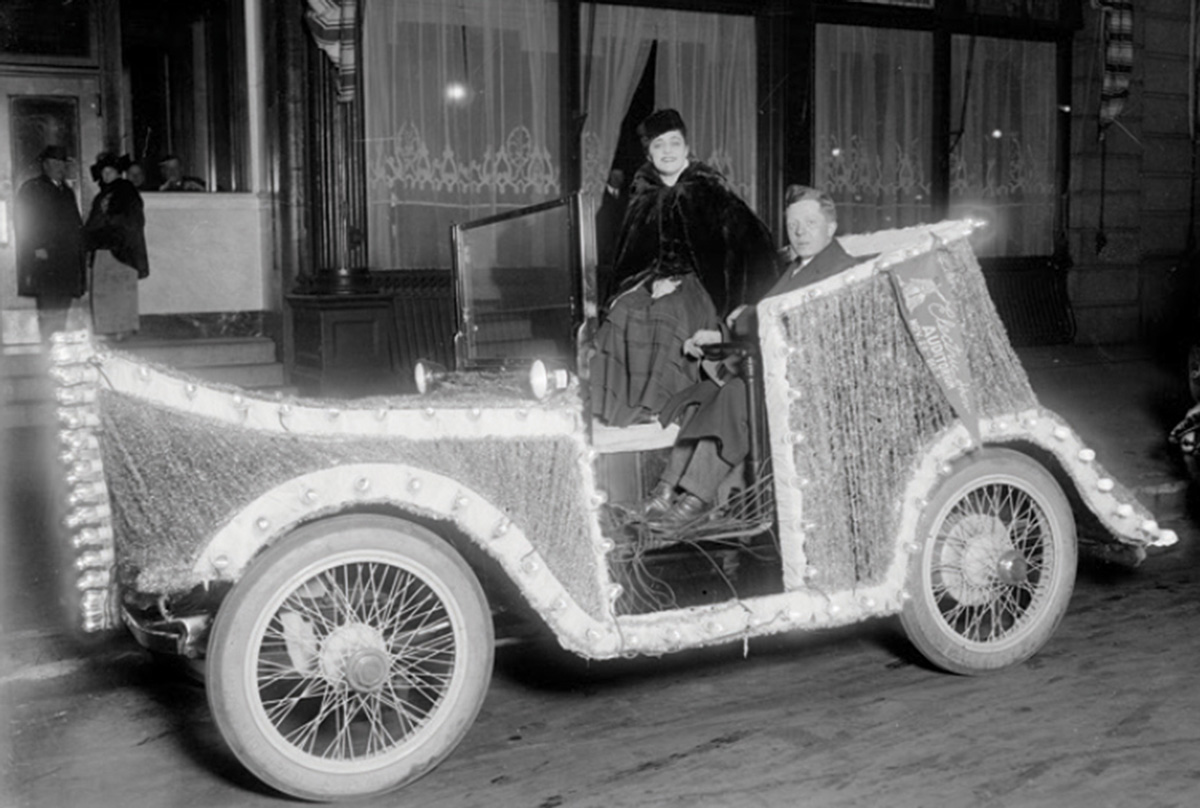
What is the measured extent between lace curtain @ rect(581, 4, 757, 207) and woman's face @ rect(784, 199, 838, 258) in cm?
613

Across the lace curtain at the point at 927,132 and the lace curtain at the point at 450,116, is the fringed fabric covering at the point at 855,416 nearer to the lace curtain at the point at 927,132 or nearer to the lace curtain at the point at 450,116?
the lace curtain at the point at 450,116

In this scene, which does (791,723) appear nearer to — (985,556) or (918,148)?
(985,556)

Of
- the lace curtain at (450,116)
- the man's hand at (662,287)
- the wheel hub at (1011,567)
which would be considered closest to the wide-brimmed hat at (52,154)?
the lace curtain at (450,116)

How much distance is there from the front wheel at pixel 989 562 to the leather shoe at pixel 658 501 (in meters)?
0.91

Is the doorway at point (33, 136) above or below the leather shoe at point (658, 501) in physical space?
above

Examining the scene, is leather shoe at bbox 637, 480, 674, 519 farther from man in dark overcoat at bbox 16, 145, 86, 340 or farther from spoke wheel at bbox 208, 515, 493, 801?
man in dark overcoat at bbox 16, 145, 86, 340

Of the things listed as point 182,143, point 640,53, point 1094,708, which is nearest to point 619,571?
point 1094,708

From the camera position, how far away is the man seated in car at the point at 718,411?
4.71 metres

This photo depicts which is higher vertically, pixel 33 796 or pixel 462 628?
pixel 462 628

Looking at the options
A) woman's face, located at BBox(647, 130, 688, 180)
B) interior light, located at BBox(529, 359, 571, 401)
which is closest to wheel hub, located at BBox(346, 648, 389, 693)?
interior light, located at BBox(529, 359, 571, 401)

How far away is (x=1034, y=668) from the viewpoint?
4.75m

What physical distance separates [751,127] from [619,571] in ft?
27.8

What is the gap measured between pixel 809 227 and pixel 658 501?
118cm

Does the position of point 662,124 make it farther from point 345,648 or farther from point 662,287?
point 345,648
